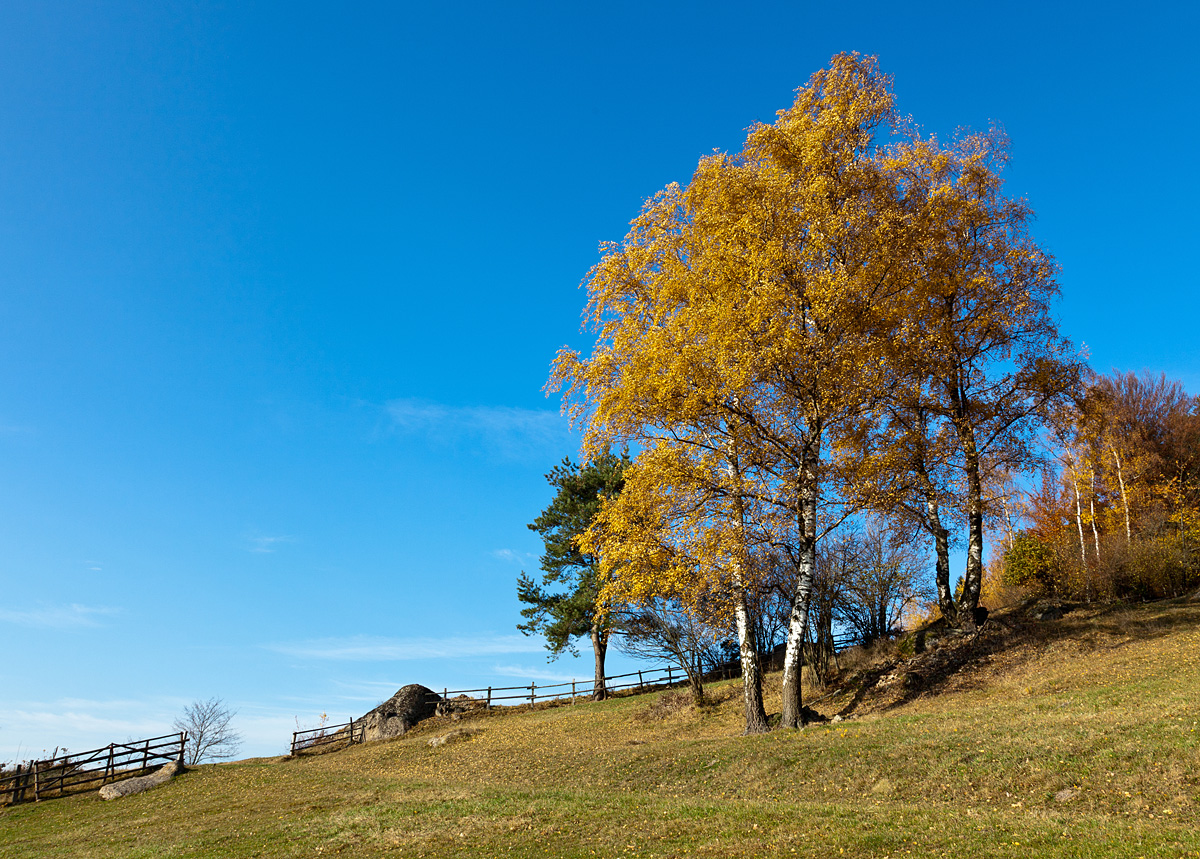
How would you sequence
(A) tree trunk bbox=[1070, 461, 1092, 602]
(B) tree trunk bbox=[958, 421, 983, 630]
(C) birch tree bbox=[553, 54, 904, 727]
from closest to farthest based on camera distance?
(C) birch tree bbox=[553, 54, 904, 727]
(B) tree trunk bbox=[958, 421, 983, 630]
(A) tree trunk bbox=[1070, 461, 1092, 602]

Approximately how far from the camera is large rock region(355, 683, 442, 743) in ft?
102

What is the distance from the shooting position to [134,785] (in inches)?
913

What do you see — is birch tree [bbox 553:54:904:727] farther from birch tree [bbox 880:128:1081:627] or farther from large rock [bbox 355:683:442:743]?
large rock [bbox 355:683:442:743]

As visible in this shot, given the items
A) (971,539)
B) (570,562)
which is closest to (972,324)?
(971,539)

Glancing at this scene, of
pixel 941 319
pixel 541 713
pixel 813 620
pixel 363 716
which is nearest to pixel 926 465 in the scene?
pixel 941 319

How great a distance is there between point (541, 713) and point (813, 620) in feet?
43.1

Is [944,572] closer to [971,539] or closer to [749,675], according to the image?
[971,539]

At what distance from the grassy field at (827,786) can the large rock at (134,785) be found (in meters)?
A: 0.93

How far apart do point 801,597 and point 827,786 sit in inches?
205

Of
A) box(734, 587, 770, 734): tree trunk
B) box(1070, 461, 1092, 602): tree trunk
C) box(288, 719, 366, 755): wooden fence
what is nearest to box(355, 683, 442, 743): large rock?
box(288, 719, 366, 755): wooden fence

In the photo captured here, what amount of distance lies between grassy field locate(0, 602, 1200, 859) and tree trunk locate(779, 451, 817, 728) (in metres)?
0.76

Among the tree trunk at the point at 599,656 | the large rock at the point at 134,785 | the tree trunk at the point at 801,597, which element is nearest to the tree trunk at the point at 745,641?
the tree trunk at the point at 801,597

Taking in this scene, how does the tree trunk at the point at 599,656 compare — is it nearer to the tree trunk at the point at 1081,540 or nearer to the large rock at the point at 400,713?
the large rock at the point at 400,713

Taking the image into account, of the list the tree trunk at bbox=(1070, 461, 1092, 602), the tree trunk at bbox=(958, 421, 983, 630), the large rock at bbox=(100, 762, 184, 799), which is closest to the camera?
the tree trunk at bbox=(958, 421, 983, 630)
